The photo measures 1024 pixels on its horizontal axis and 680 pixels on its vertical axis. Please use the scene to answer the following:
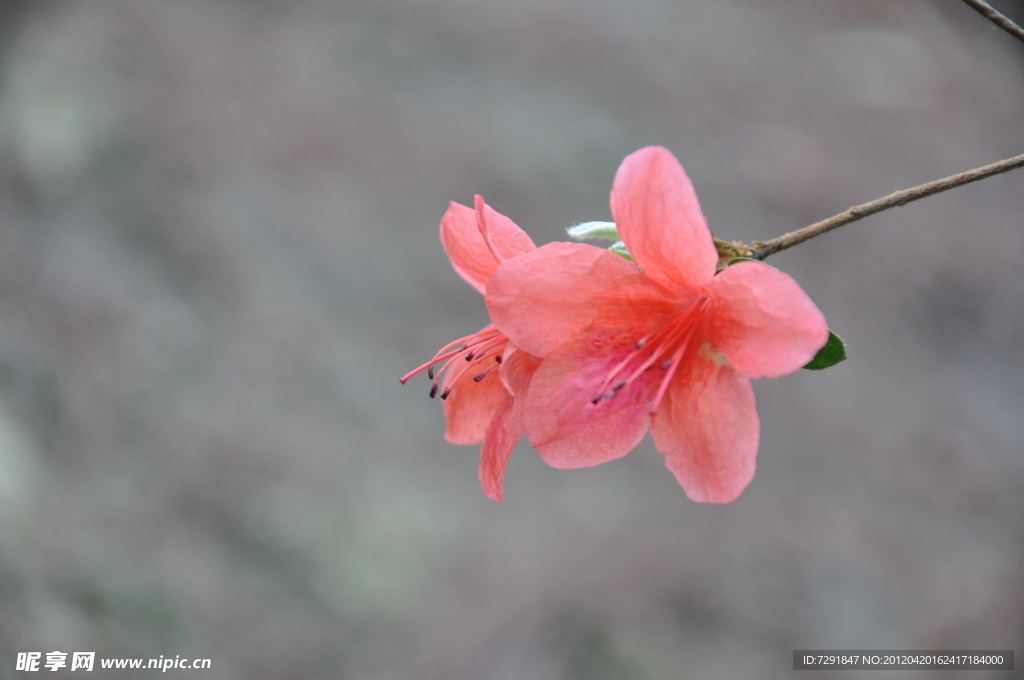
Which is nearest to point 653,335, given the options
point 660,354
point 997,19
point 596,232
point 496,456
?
point 660,354

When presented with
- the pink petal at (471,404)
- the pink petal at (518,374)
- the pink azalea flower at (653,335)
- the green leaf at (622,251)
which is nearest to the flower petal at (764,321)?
the pink azalea flower at (653,335)

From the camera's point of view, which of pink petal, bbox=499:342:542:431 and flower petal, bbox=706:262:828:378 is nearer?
flower petal, bbox=706:262:828:378

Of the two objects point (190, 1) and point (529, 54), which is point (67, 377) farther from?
A: point (529, 54)

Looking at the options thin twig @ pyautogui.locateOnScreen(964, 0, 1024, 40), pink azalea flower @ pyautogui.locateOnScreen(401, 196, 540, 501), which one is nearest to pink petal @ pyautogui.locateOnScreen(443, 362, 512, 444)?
pink azalea flower @ pyautogui.locateOnScreen(401, 196, 540, 501)

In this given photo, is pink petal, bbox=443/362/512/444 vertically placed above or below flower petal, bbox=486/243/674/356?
below

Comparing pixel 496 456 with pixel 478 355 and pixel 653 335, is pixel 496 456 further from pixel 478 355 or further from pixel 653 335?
pixel 653 335

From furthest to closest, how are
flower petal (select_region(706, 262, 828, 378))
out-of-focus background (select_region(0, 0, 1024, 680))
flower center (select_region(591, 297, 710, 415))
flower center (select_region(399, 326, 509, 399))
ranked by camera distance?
1. out-of-focus background (select_region(0, 0, 1024, 680))
2. flower center (select_region(399, 326, 509, 399))
3. flower center (select_region(591, 297, 710, 415))
4. flower petal (select_region(706, 262, 828, 378))

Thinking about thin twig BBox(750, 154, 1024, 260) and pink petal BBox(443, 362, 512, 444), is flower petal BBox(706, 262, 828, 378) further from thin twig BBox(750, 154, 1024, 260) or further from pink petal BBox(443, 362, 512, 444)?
pink petal BBox(443, 362, 512, 444)

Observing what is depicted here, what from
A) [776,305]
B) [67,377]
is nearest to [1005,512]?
[776,305]
